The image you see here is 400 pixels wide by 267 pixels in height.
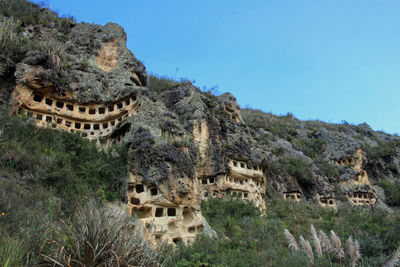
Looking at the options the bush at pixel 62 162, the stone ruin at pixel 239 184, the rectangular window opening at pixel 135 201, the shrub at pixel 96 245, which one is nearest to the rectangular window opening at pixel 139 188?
the rectangular window opening at pixel 135 201

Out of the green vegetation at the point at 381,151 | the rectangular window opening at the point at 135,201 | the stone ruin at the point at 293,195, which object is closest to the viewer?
the rectangular window opening at the point at 135,201

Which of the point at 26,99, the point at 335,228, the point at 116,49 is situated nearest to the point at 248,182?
the point at 335,228

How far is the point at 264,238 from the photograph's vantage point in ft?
43.8

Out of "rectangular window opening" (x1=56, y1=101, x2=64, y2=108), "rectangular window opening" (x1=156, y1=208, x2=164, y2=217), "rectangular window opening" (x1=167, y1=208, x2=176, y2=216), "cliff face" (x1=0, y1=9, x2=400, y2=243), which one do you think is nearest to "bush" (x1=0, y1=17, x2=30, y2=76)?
"cliff face" (x1=0, y1=9, x2=400, y2=243)

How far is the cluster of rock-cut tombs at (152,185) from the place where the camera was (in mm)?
12461

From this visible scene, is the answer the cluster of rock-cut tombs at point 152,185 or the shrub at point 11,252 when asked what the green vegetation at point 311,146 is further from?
the shrub at point 11,252

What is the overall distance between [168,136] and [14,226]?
8114 millimetres

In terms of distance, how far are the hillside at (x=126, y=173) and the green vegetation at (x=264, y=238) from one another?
0.07m

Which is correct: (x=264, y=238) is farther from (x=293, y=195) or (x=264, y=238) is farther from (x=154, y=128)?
(x=293, y=195)

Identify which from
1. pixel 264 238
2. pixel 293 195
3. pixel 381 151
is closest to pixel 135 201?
pixel 264 238

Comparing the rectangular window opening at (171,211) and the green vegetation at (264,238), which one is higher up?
the rectangular window opening at (171,211)

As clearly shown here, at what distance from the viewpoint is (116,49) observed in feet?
68.4

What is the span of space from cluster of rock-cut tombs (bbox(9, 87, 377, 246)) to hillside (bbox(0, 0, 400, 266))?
0.06m

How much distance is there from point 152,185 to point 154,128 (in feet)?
9.70
